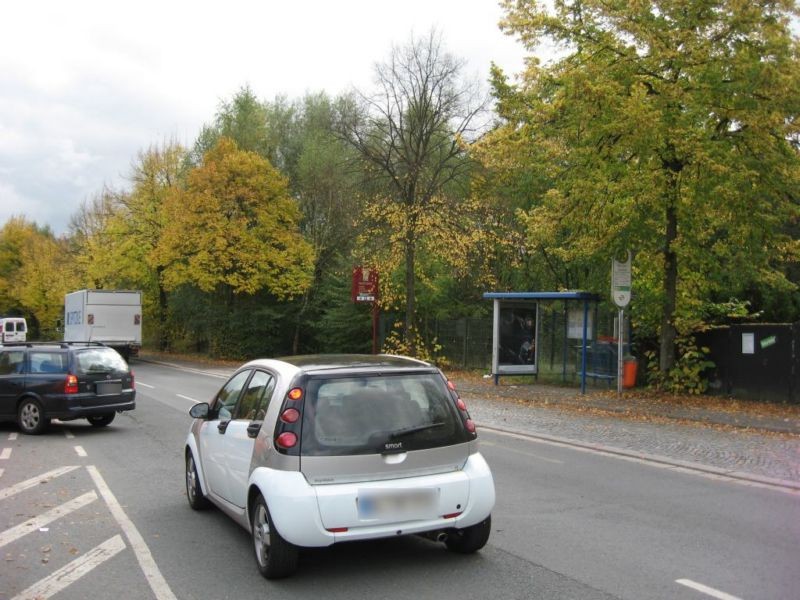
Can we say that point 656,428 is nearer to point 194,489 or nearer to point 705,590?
point 705,590

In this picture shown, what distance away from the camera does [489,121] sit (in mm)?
26453

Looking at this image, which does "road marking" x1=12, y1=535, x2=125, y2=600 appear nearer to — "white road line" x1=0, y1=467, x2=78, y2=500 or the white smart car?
the white smart car

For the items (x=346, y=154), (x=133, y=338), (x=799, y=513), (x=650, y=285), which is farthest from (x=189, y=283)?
(x=799, y=513)

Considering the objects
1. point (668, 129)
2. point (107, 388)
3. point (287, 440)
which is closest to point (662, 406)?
point (668, 129)

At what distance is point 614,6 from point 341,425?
14.1 metres

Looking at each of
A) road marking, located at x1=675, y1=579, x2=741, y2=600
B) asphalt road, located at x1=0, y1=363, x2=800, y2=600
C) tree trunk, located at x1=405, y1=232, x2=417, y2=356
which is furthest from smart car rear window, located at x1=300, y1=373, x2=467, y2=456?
tree trunk, located at x1=405, y1=232, x2=417, y2=356

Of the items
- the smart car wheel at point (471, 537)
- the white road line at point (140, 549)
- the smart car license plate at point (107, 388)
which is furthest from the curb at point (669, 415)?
the white road line at point (140, 549)

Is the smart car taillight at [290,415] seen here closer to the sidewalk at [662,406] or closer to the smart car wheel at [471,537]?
the smart car wheel at [471,537]

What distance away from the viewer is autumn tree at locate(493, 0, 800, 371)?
49.9 feet

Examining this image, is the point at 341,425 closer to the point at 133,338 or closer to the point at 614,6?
the point at 614,6

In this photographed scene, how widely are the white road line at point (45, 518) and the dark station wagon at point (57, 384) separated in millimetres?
5414

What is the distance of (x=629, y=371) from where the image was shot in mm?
19938

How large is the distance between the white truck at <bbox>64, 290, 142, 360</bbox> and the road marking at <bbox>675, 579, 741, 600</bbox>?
1396 inches

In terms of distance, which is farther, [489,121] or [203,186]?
[203,186]
